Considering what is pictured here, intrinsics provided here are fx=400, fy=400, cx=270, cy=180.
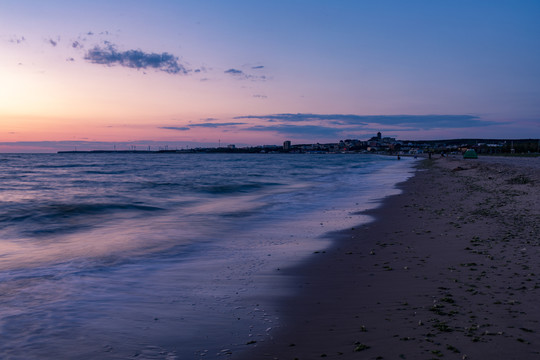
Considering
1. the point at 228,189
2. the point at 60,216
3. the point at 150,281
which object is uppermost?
the point at 150,281

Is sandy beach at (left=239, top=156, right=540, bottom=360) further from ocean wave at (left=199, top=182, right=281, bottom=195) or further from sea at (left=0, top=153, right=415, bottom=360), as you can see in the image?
ocean wave at (left=199, top=182, right=281, bottom=195)

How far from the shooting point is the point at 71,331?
4895 mm

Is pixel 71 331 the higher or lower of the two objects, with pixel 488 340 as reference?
lower

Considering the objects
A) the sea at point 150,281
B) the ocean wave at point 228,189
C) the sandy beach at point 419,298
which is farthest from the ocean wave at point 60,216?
the sandy beach at point 419,298

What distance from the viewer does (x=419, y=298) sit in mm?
5375

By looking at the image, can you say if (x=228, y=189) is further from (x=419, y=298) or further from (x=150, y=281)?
(x=419, y=298)

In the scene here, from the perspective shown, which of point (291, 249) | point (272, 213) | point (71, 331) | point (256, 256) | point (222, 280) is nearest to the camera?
point (71, 331)

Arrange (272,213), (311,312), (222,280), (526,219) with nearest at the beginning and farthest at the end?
1. (311,312)
2. (222,280)
3. (526,219)
4. (272,213)

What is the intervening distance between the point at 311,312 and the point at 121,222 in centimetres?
1155

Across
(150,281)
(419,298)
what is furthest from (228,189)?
(419,298)

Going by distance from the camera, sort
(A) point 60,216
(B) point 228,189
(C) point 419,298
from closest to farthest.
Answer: (C) point 419,298, (A) point 60,216, (B) point 228,189

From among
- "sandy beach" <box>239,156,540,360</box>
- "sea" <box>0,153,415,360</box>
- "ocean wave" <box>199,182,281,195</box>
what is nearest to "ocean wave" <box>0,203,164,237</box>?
"sea" <box>0,153,415,360</box>

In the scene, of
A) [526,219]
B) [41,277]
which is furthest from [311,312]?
[526,219]

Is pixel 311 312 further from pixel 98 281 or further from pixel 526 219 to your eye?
pixel 526 219
